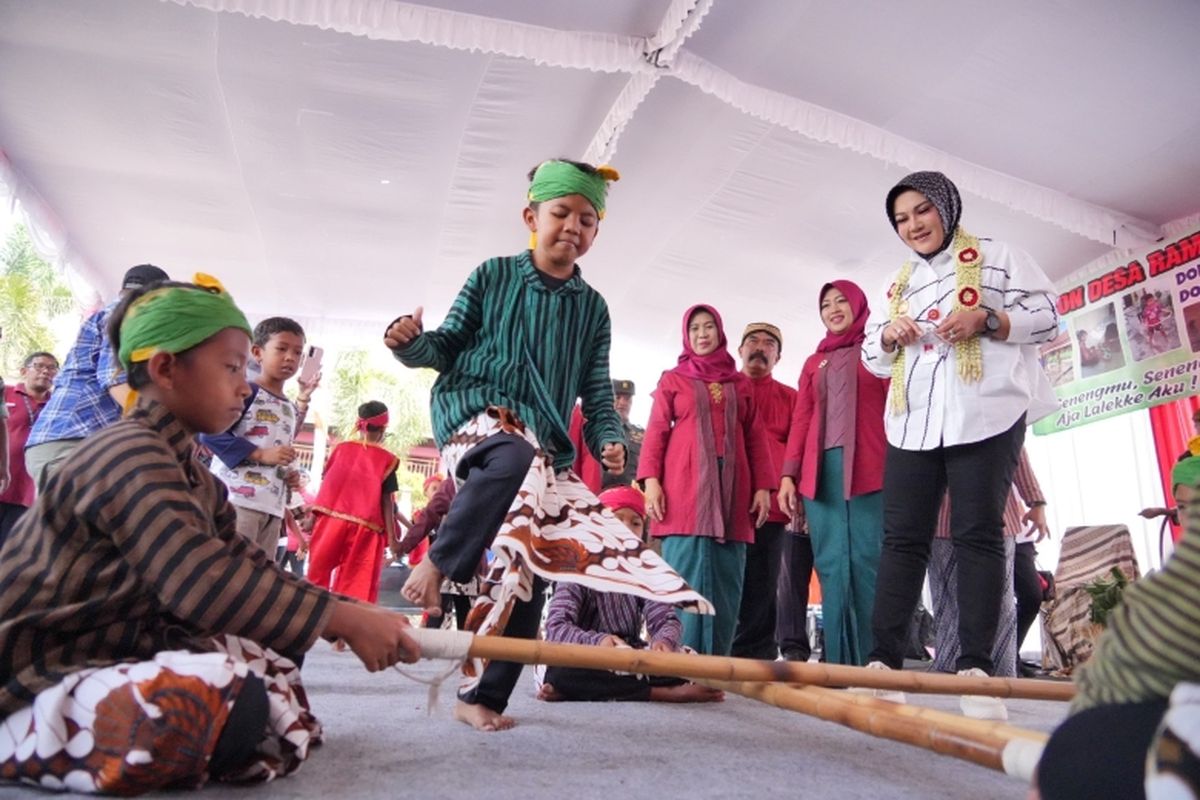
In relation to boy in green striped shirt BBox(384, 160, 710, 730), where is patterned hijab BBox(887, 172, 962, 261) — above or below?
above

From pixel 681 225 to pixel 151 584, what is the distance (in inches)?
235

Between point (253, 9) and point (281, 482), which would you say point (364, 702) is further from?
point (253, 9)

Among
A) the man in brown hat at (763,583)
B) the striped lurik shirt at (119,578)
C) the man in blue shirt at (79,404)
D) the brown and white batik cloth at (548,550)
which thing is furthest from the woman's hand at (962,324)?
the man in blue shirt at (79,404)

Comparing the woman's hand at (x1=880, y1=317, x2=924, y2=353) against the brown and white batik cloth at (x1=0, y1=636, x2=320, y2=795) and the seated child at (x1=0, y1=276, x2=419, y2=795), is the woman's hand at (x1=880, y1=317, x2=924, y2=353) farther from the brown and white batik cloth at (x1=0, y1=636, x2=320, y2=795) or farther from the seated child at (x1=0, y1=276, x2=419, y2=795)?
the brown and white batik cloth at (x1=0, y1=636, x2=320, y2=795)

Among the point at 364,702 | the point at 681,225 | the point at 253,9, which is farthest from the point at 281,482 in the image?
the point at 681,225

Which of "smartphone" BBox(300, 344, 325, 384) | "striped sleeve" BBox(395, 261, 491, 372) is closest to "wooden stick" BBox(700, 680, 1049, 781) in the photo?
"striped sleeve" BBox(395, 261, 491, 372)

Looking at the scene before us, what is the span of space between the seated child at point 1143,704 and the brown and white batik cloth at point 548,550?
1.12 meters

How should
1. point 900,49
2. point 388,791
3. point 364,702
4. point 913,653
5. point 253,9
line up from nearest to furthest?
point 388,791, point 364,702, point 253,9, point 900,49, point 913,653

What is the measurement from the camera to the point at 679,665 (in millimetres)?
1541

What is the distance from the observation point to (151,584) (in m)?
1.25

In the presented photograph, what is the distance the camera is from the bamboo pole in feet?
4.76

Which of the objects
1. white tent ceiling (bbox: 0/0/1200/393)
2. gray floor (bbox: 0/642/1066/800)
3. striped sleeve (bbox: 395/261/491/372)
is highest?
white tent ceiling (bbox: 0/0/1200/393)

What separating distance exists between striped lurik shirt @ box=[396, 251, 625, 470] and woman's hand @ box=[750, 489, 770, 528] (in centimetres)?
151

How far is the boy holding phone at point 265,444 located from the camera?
311cm
